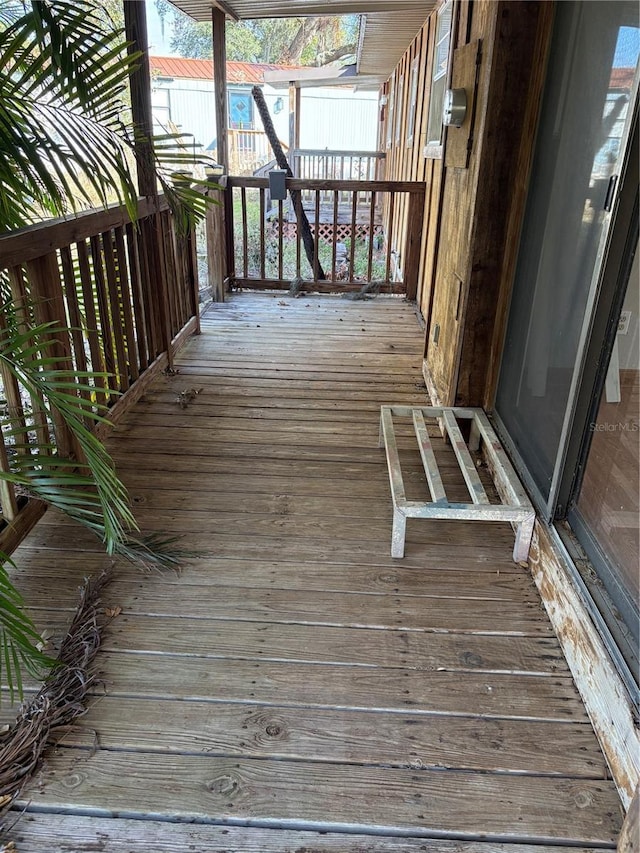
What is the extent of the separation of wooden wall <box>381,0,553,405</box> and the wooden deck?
1.66 feet

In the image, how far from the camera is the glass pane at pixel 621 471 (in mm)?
1506

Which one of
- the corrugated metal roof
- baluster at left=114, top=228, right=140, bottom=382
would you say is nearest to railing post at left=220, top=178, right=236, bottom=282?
baluster at left=114, top=228, right=140, bottom=382

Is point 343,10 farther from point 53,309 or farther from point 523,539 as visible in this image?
point 523,539

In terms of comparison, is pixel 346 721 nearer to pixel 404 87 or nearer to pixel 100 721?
pixel 100 721

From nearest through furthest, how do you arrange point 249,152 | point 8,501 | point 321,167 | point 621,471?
point 621,471 < point 8,501 < point 321,167 < point 249,152

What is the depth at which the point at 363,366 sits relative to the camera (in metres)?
4.02

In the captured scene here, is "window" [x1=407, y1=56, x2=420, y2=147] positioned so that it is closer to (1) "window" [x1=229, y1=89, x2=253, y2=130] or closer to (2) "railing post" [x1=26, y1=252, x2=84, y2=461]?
(2) "railing post" [x1=26, y1=252, x2=84, y2=461]

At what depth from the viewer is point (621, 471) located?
1.59 m

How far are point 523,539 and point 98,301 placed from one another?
6.78 feet

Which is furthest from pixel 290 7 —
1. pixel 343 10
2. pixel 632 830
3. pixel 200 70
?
pixel 200 70

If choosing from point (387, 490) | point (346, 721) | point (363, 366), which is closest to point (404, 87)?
point (363, 366)

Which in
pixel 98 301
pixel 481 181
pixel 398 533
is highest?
pixel 481 181

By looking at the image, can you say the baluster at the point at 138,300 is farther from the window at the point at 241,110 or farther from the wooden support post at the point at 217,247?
the window at the point at 241,110

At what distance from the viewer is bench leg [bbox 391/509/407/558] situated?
6.92 feet
